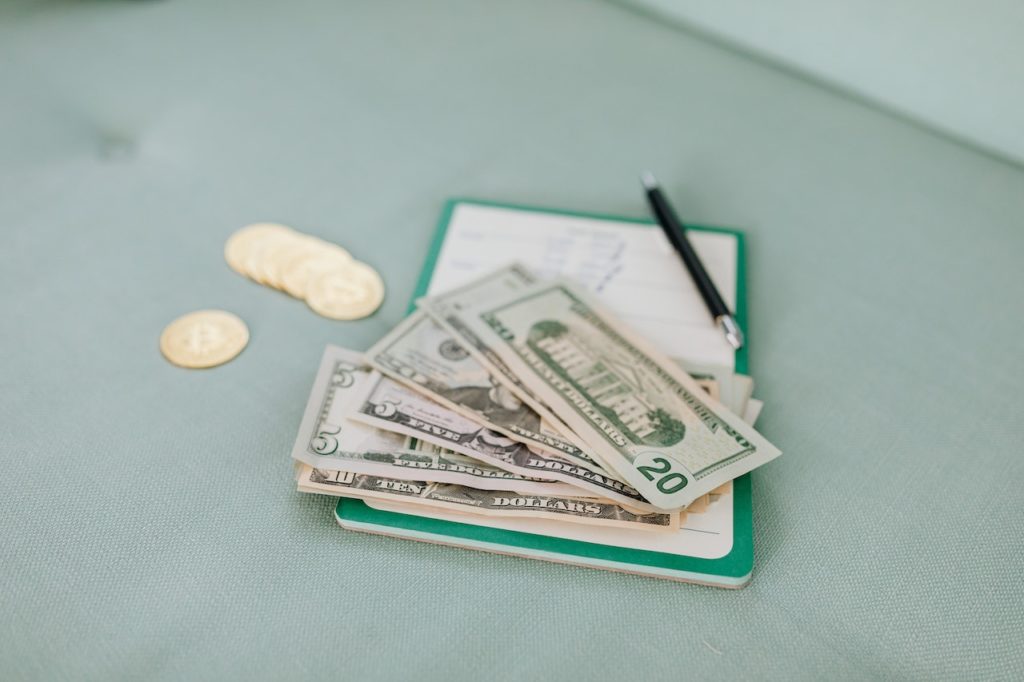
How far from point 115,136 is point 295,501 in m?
0.53

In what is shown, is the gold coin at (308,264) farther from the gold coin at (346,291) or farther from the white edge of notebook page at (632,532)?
the white edge of notebook page at (632,532)

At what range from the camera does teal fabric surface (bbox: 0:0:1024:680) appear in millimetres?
543

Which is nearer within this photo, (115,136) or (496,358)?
(496,358)

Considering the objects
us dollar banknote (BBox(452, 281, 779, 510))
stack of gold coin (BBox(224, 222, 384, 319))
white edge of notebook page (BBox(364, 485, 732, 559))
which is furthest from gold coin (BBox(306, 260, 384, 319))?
white edge of notebook page (BBox(364, 485, 732, 559))

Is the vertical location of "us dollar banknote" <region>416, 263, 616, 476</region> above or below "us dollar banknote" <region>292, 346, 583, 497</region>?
above

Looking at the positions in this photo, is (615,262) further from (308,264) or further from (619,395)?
(308,264)

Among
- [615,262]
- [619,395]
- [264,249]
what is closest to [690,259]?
[615,262]

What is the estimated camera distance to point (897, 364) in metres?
0.71

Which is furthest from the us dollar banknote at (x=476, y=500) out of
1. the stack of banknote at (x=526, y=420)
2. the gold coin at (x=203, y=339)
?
the gold coin at (x=203, y=339)

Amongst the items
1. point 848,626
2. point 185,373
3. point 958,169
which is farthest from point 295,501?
point 958,169

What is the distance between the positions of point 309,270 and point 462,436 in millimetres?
249

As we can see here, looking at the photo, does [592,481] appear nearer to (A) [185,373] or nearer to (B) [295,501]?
(B) [295,501]

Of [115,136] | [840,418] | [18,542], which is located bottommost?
[18,542]

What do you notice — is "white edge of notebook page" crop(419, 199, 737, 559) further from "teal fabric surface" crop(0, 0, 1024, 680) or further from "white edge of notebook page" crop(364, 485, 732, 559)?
"white edge of notebook page" crop(364, 485, 732, 559)
